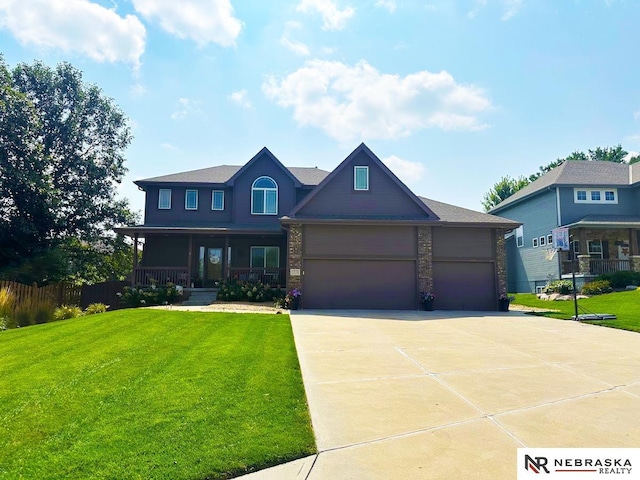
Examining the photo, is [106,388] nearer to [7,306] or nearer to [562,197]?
[7,306]

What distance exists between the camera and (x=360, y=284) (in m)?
16.5

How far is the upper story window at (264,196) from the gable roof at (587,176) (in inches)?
669

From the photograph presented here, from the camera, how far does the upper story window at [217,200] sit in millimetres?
21312

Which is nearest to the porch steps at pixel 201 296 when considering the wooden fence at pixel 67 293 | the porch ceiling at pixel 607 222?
the wooden fence at pixel 67 293

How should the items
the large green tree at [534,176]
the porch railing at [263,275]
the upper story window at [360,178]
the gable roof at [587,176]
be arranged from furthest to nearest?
the large green tree at [534,176]
the gable roof at [587,176]
the porch railing at [263,275]
the upper story window at [360,178]

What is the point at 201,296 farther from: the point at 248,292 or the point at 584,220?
the point at 584,220

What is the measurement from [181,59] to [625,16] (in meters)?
14.9

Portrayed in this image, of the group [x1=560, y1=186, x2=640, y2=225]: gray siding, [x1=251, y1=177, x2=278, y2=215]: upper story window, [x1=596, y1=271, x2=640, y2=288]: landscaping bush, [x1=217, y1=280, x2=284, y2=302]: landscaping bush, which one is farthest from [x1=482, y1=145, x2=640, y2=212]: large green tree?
[x1=217, y1=280, x2=284, y2=302]: landscaping bush

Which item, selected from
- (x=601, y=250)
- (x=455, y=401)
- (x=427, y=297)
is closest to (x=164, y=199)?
(x=427, y=297)

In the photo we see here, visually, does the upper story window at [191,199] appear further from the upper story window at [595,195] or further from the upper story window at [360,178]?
the upper story window at [595,195]

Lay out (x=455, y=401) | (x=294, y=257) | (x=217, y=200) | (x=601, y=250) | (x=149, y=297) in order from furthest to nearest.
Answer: (x=601, y=250) < (x=217, y=200) < (x=149, y=297) < (x=294, y=257) < (x=455, y=401)

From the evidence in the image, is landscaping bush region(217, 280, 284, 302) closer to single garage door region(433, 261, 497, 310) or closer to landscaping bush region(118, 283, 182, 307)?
landscaping bush region(118, 283, 182, 307)

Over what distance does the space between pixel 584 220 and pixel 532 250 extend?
472cm

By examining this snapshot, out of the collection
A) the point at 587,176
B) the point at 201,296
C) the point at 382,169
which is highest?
the point at 587,176
